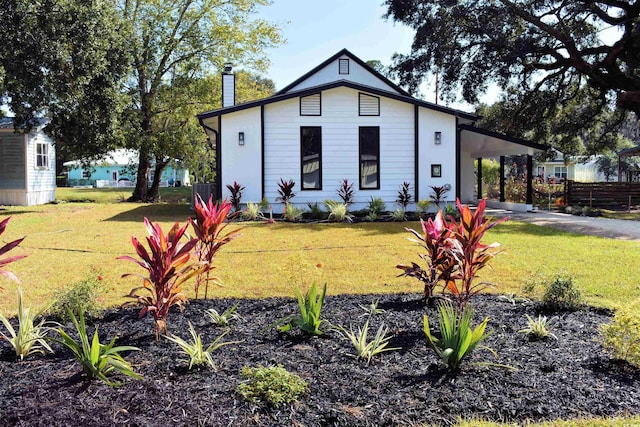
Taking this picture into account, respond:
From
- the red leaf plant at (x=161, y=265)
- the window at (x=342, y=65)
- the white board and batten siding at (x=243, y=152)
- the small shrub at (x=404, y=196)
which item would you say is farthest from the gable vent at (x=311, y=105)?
the red leaf plant at (x=161, y=265)

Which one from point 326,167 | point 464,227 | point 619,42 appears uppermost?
point 619,42

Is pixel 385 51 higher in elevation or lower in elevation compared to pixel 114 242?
higher

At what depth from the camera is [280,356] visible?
3.90 m

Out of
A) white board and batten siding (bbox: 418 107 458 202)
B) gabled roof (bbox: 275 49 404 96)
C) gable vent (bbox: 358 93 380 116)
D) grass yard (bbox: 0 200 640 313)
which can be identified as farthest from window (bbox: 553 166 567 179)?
grass yard (bbox: 0 200 640 313)

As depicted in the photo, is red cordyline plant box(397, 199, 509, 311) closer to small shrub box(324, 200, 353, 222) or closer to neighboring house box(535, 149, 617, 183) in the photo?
small shrub box(324, 200, 353, 222)

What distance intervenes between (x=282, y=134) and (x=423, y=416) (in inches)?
540

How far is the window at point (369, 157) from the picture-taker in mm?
16453

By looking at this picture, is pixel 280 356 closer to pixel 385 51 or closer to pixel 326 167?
pixel 326 167

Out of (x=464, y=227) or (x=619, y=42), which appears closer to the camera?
(x=464, y=227)

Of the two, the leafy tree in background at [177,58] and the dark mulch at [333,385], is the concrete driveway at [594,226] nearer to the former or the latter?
the dark mulch at [333,385]

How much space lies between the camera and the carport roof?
17.1 meters

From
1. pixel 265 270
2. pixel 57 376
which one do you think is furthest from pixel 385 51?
pixel 57 376

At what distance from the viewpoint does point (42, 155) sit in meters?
24.2

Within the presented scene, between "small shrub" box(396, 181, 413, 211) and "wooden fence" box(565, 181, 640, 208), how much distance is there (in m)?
9.04
